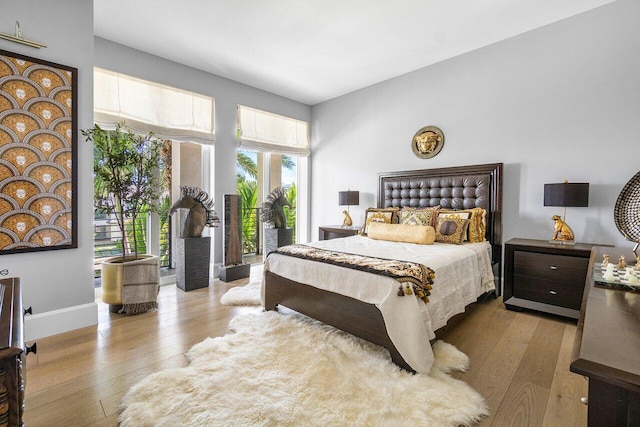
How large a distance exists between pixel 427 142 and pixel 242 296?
313 centimetres

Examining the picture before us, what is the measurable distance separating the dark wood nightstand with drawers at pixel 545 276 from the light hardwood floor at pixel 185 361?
151 mm

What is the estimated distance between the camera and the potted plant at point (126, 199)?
2754 mm

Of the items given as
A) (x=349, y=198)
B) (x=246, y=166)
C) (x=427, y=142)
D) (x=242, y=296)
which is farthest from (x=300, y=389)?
(x=246, y=166)

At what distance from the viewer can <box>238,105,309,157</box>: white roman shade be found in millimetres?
4578

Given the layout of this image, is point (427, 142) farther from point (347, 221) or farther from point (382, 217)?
point (347, 221)

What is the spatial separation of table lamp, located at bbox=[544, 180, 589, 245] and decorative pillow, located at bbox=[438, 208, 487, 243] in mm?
602

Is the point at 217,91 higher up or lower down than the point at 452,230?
higher up

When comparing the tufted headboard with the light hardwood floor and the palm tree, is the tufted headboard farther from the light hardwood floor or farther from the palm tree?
the palm tree

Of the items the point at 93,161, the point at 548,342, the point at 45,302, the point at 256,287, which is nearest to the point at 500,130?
the point at 548,342

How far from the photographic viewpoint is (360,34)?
321cm

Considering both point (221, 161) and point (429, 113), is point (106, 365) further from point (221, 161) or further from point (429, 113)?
point (429, 113)

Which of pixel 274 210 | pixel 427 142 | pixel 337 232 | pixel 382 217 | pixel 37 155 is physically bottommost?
pixel 337 232

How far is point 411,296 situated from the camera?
5.99 ft

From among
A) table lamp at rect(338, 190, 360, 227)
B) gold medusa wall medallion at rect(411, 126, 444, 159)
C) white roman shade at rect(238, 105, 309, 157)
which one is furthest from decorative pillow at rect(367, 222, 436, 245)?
white roman shade at rect(238, 105, 309, 157)
